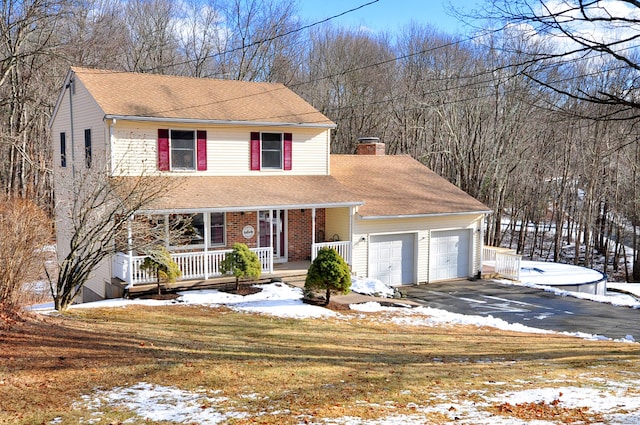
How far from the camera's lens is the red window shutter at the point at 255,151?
18683 millimetres

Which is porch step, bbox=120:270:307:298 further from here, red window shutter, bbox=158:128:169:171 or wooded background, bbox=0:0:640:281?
wooded background, bbox=0:0:640:281

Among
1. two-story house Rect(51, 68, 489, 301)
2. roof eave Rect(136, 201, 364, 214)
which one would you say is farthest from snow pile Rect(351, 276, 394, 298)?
roof eave Rect(136, 201, 364, 214)

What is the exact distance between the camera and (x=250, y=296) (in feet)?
49.9

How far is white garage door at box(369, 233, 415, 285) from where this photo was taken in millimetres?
19484

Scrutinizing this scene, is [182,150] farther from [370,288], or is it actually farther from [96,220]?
[370,288]

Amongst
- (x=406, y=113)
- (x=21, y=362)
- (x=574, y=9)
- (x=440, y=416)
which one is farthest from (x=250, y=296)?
(x=406, y=113)

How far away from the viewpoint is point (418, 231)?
792 inches

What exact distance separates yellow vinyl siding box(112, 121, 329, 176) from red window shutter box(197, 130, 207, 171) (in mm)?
115

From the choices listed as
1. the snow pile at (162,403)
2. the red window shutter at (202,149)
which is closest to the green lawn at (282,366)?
the snow pile at (162,403)

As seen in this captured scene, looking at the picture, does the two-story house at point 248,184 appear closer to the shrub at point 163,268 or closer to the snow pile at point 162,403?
the shrub at point 163,268

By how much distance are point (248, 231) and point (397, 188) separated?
6482 millimetres

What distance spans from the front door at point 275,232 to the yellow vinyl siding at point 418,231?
2.51m

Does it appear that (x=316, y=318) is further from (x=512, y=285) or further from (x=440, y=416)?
(x=512, y=285)

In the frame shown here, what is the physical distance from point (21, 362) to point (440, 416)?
18.7ft
